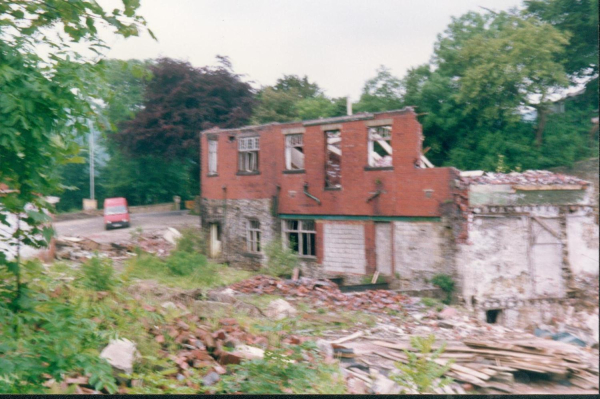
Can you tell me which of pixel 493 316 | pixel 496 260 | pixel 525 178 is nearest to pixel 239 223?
pixel 496 260

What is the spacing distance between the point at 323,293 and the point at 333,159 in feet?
3.53

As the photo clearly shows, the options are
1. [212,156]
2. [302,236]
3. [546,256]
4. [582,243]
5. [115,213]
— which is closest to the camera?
[115,213]

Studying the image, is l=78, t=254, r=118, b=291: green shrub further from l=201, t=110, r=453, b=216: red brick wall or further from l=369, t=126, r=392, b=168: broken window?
l=369, t=126, r=392, b=168: broken window

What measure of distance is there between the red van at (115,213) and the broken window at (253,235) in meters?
0.92

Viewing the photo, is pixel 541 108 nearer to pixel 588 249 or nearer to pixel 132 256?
pixel 588 249

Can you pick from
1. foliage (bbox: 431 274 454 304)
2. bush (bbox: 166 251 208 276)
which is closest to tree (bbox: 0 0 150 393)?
bush (bbox: 166 251 208 276)

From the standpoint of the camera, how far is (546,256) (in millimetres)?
4027

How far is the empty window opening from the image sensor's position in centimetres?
386

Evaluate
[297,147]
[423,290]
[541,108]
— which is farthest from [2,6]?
[541,108]

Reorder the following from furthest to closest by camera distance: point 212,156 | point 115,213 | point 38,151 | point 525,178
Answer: point 525,178, point 212,156, point 115,213, point 38,151

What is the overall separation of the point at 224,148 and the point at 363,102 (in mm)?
1186

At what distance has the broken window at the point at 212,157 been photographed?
3.61 meters

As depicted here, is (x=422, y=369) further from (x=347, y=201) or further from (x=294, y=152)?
(x=294, y=152)

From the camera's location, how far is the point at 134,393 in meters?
3.25
